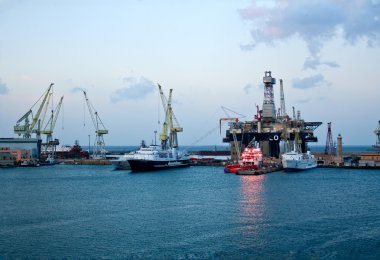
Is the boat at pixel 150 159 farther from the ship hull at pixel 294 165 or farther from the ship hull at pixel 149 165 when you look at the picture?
the ship hull at pixel 294 165

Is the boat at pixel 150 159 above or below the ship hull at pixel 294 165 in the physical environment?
above

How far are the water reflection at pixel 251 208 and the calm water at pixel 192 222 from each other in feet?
0.21

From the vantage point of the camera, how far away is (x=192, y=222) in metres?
31.2

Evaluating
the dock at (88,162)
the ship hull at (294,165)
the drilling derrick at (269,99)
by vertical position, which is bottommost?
the ship hull at (294,165)

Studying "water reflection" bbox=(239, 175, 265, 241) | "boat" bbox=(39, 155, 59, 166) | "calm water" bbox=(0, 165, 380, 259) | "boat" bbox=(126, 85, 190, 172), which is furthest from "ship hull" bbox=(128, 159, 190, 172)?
"boat" bbox=(39, 155, 59, 166)

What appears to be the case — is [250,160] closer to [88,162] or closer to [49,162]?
[88,162]

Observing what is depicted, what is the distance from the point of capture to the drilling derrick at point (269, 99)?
9950cm

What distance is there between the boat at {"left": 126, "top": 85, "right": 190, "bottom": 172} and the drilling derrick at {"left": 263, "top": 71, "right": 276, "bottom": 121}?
1762 centimetres

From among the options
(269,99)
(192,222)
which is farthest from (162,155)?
(192,222)

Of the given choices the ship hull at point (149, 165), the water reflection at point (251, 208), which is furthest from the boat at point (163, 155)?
the water reflection at point (251, 208)

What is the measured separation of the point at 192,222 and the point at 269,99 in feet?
239

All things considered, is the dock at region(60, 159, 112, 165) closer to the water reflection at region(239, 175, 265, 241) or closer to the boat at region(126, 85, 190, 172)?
the boat at region(126, 85, 190, 172)

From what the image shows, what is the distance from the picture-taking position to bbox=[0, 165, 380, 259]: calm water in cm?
2427

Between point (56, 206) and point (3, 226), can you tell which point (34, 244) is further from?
point (56, 206)
